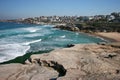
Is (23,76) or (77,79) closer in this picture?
(77,79)

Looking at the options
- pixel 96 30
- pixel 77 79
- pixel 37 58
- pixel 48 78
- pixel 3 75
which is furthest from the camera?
pixel 96 30

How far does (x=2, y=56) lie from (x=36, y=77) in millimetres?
11665

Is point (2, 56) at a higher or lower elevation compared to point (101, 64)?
lower

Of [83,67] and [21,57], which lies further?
[21,57]

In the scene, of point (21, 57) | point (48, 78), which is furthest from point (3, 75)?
point (21, 57)

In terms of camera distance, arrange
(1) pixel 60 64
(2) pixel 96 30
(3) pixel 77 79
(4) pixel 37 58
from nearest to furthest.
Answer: (3) pixel 77 79
(1) pixel 60 64
(4) pixel 37 58
(2) pixel 96 30

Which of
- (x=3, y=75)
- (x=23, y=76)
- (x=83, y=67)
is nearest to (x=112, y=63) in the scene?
(x=83, y=67)

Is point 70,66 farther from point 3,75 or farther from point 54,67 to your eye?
point 3,75

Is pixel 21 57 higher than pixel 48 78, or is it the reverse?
pixel 48 78

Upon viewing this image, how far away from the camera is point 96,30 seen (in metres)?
62.0

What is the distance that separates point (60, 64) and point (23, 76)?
314cm

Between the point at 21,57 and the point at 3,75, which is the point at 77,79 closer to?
the point at 3,75

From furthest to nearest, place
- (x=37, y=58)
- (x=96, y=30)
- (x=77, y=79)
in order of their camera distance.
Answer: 1. (x=96, y=30)
2. (x=37, y=58)
3. (x=77, y=79)

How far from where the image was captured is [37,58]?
1730 centimetres
